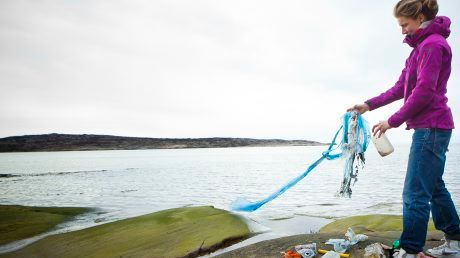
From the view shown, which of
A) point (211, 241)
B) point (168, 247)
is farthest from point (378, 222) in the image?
point (168, 247)

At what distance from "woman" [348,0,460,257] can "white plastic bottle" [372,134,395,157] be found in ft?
1.41

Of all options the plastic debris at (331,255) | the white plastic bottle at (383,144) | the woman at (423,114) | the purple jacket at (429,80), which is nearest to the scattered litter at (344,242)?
the plastic debris at (331,255)

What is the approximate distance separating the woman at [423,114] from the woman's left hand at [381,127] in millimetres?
18

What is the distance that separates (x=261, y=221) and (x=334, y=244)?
6.41 metres

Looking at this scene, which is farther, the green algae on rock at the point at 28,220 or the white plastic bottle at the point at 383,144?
the green algae on rock at the point at 28,220

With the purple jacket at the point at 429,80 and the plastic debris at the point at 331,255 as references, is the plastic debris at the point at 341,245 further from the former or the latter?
the purple jacket at the point at 429,80

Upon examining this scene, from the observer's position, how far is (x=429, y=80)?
3793 mm

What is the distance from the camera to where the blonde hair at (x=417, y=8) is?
12.7 ft

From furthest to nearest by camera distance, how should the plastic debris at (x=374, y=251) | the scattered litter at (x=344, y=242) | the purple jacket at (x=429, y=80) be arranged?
1. the scattered litter at (x=344, y=242)
2. the plastic debris at (x=374, y=251)
3. the purple jacket at (x=429, y=80)

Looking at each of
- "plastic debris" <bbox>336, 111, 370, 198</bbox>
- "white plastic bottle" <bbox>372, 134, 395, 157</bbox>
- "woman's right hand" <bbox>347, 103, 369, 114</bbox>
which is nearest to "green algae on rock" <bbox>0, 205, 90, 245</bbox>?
"plastic debris" <bbox>336, 111, 370, 198</bbox>

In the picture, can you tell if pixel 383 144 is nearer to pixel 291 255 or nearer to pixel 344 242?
pixel 344 242

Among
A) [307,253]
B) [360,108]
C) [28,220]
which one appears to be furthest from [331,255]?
[28,220]

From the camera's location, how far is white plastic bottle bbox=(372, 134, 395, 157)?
14.8 ft

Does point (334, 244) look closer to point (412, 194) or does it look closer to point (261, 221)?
point (412, 194)
